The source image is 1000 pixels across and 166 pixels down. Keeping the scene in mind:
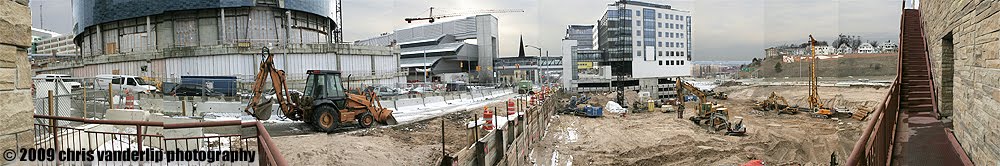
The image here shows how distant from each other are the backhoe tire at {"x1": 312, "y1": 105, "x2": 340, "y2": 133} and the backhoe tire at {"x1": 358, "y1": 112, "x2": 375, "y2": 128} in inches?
36.5

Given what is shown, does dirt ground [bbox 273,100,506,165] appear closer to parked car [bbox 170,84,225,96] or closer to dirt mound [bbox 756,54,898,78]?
parked car [bbox 170,84,225,96]

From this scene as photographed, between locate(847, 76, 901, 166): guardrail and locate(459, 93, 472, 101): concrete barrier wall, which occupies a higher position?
locate(847, 76, 901, 166): guardrail

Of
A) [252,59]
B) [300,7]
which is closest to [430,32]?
[300,7]

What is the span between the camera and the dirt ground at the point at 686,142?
592 inches

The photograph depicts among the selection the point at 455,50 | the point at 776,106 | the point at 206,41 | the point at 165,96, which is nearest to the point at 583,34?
the point at 455,50

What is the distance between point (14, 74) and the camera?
343 centimetres

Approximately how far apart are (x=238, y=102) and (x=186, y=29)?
2216 centimetres

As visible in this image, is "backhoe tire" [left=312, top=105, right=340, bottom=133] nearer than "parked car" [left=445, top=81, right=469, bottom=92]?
Yes

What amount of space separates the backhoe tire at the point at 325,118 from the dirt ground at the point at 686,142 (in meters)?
6.18

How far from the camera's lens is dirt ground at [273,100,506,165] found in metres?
9.82

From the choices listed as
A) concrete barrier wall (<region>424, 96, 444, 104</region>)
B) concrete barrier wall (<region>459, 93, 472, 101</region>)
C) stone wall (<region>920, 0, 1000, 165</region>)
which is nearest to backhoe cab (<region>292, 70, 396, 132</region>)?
concrete barrier wall (<region>424, 96, 444, 104</region>)

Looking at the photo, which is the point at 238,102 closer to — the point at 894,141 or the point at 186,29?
the point at 894,141

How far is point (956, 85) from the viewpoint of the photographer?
6.67 m

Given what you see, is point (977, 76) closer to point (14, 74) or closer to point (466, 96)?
point (14, 74)
